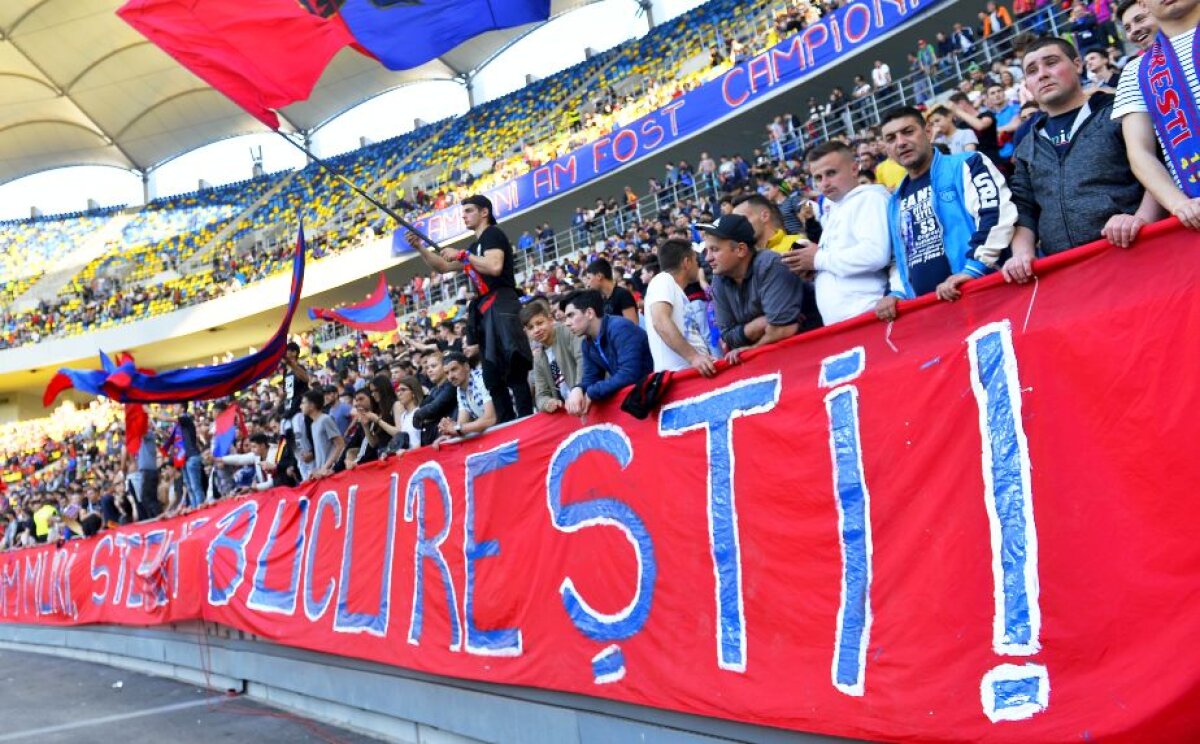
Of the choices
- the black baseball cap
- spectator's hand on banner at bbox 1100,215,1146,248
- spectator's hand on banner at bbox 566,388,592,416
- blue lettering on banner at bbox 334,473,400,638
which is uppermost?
the black baseball cap

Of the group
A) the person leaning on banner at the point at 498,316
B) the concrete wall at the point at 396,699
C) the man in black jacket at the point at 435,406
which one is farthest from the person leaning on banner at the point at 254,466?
the person leaning on banner at the point at 498,316

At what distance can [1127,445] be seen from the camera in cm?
221

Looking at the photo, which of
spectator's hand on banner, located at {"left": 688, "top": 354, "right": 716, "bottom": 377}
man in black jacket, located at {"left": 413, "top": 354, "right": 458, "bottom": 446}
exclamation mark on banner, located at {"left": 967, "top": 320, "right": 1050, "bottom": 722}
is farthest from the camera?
man in black jacket, located at {"left": 413, "top": 354, "right": 458, "bottom": 446}

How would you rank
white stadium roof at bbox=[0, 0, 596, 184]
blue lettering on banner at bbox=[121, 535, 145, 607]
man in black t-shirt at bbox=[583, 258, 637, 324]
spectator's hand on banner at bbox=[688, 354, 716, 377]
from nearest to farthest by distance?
spectator's hand on banner at bbox=[688, 354, 716, 377]
man in black t-shirt at bbox=[583, 258, 637, 324]
blue lettering on banner at bbox=[121, 535, 145, 607]
white stadium roof at bbox=[0, 0, 596, 184]

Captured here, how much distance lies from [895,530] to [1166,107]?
1.36 m

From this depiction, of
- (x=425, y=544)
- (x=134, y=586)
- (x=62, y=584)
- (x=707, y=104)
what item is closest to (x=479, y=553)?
(x=425, y=544)

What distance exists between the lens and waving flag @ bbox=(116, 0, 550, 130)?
5.96m

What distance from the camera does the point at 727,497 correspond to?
331 cm

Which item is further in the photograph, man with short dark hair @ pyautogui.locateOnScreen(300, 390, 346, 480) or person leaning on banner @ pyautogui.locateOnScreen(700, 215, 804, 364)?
man with short dark hair @ pyautogui.locateOnScreen(300, 390, 346, 480)

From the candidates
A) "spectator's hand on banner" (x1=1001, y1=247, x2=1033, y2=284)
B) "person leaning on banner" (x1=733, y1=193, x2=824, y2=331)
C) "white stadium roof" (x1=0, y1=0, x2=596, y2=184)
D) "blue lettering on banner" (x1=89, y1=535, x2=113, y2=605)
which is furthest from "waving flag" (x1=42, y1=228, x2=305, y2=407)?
"white stadium roof" (x1=0, y1=0, x2=596, y2=184)

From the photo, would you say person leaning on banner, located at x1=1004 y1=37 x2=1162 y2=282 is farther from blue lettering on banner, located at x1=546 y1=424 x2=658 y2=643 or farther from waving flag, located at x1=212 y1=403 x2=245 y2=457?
waving flag, located at x1=212 y1=403 x2=245 y2=457

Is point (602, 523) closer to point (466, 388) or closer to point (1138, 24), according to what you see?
point (466, 388)

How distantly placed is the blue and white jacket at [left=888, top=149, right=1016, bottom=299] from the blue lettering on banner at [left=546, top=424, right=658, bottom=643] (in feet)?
4.29

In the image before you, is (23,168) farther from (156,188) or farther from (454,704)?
(454,704)
